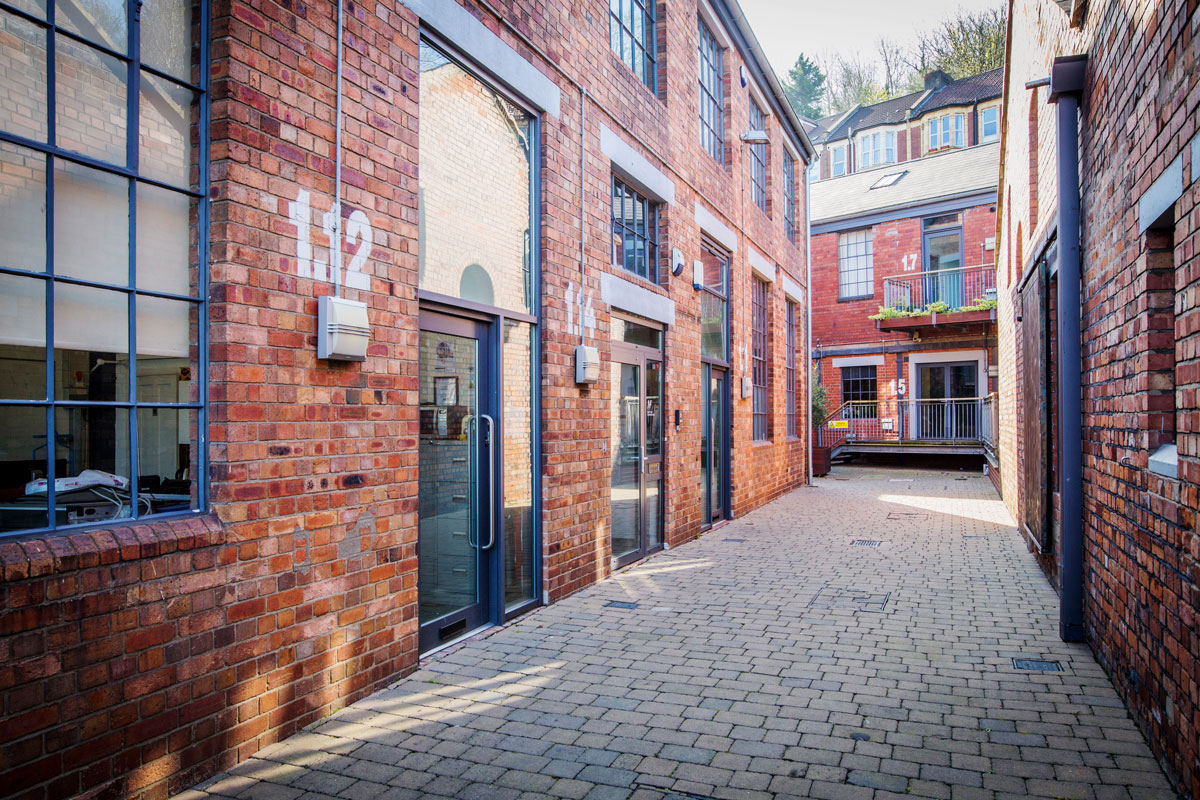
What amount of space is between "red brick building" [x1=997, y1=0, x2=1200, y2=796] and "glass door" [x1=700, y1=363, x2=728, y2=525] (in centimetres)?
397

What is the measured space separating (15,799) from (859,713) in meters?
3.25

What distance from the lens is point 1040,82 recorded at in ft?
16.8

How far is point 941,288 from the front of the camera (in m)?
19.6

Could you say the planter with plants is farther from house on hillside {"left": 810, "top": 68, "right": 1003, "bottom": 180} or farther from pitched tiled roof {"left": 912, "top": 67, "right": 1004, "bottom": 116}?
pitched tiled roof {"left": 912, "top": 67, "right": 1004, "bottom": 116}

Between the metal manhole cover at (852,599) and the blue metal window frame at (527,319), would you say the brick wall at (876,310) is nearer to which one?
the metal manhole cover at (852,599)

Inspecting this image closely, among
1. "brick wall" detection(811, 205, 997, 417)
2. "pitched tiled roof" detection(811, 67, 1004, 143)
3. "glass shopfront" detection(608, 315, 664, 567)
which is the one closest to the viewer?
"glass shopfront" detection(608, 315, 664, 567)

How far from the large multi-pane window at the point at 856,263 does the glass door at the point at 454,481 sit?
18.1 m

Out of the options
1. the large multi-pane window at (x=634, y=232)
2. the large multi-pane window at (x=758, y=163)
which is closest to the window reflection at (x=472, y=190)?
the large multi-pane window at (x=634, y=232)

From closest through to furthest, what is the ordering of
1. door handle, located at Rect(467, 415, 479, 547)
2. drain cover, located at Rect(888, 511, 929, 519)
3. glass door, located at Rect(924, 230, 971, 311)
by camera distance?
door handle, located at Rect(467, 415, 479, 547) → drain cover, located at Rect(888, 511, 929, 519) → glass door, located at Rect(924, 230, 971, 311)

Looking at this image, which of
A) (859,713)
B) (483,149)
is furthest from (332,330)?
(859,713)

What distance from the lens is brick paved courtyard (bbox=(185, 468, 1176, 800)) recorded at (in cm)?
290

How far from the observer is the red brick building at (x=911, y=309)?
18.8 metres

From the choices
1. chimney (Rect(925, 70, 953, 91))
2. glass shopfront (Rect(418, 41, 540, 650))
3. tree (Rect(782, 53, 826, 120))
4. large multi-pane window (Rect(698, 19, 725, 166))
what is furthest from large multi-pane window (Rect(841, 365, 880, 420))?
tree (Rect(782, 53, 826, 120))

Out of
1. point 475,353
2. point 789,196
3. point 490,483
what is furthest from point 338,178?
point 789,196
